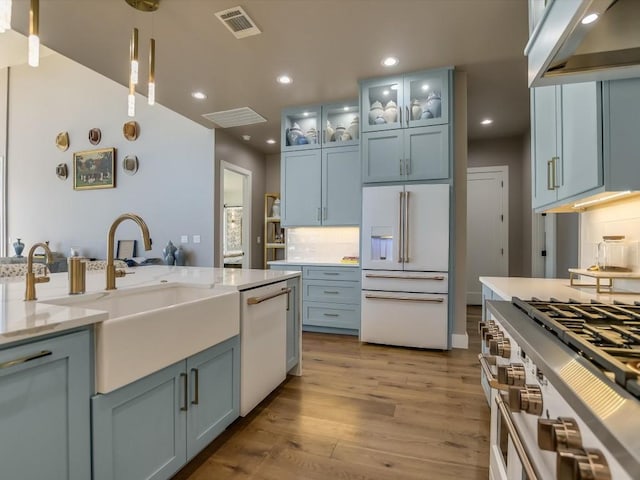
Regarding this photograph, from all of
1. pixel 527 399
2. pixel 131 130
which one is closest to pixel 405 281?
pixel 527 399

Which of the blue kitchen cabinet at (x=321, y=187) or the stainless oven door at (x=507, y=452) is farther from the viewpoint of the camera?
the blue kitchen cabinet at (x=321, y=187)

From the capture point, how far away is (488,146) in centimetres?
536

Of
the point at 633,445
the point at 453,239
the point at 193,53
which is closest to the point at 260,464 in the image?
the point at 633,445

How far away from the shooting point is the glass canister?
1.61 metres

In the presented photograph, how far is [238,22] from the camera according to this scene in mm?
2527

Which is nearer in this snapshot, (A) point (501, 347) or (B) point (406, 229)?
(A) point (501, 347)

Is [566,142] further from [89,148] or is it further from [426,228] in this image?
[89,148]

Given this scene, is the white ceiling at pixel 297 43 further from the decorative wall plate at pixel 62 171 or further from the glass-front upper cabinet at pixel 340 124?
the decorative wall plate at pixel 62 171

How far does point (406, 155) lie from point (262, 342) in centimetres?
244

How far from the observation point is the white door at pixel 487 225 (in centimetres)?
520

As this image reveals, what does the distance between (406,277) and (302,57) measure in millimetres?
2388

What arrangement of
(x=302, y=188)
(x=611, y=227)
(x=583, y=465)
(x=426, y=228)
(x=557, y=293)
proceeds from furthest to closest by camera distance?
1. (x=302, y=188)
2. (x=426, y=228)
3. (x=611, y=227)
4. (x=557, y=293)
5. (x=583, y=465)

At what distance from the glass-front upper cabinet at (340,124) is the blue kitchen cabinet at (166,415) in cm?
301

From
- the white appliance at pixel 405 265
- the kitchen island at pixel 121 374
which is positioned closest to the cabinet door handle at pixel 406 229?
the white appliance at pixel 405 265
